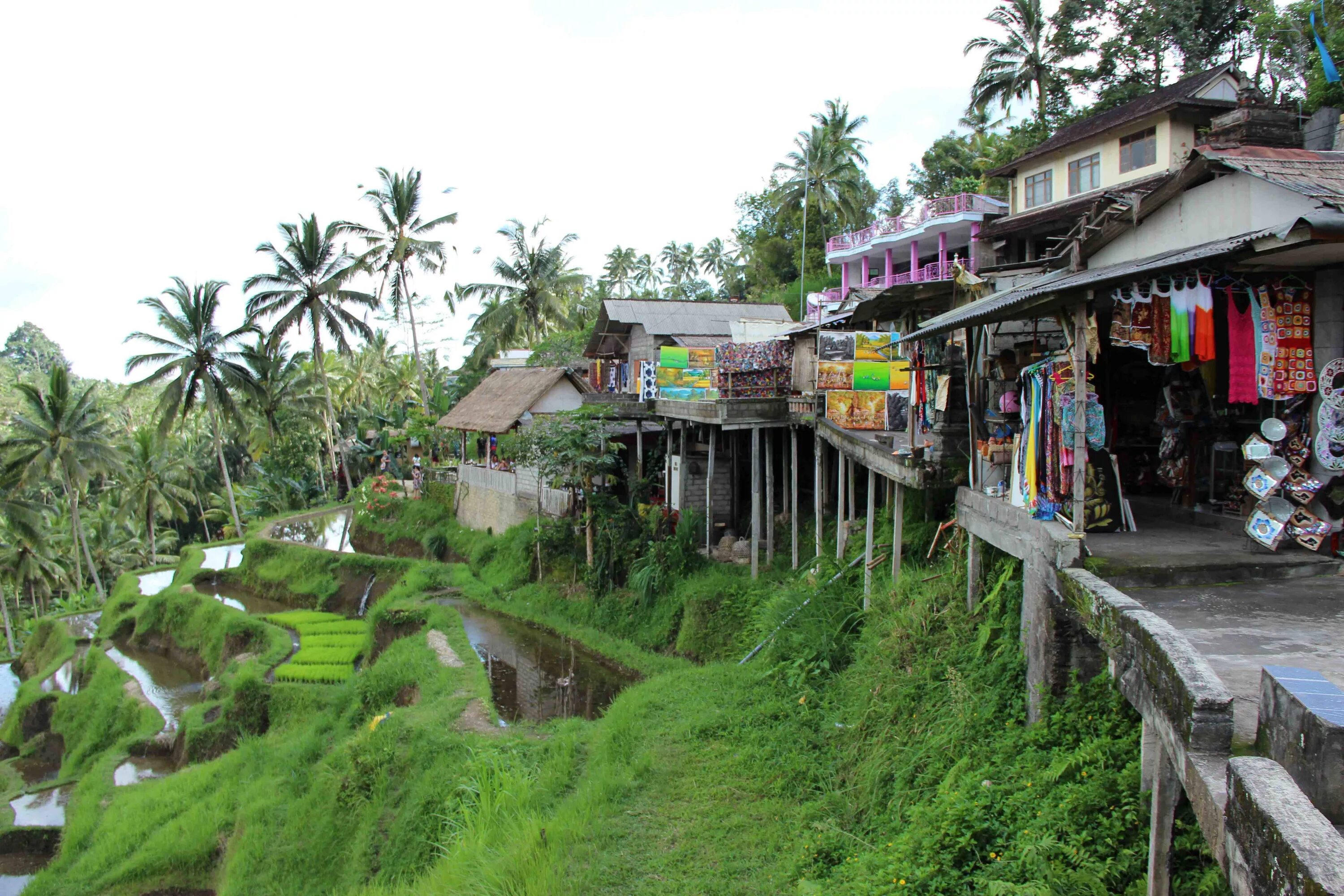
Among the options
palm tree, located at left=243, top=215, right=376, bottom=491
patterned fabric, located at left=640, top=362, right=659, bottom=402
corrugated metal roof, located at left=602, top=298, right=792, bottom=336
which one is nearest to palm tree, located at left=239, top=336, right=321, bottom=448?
palm tree, located at left=243, top=215, right=376, bottom=491

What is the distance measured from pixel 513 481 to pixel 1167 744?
2066 centimetres

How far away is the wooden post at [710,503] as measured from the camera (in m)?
16.8

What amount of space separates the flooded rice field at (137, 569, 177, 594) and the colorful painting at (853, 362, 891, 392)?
25.3 metres

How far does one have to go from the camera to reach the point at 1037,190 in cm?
2502

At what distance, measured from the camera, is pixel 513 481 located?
23531mm

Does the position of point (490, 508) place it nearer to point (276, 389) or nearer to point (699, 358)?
point (699, 358)

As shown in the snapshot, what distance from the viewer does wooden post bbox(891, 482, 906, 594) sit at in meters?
9.96

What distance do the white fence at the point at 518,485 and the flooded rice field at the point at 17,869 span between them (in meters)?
11.8

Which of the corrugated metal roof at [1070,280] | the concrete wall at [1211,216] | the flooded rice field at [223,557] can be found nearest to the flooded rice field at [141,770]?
the flooded rice field at [223,557]

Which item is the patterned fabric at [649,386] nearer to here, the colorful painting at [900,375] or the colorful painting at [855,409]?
the colorful painting at [855,409]

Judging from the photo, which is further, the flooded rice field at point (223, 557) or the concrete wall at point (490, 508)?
the flooded rice field at point (223, 557)

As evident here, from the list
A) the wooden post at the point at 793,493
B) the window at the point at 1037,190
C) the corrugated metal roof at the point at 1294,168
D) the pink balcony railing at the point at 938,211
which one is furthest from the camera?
the pink balcony railing at the point at 938,211

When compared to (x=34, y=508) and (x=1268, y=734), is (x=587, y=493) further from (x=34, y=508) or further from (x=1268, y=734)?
(x=34, y=508)

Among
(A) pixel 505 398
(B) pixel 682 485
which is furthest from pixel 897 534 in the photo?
(A) pixel 505 398
